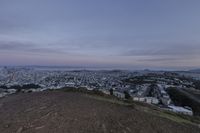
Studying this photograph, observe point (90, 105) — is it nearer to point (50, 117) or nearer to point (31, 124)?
point (50, 117)

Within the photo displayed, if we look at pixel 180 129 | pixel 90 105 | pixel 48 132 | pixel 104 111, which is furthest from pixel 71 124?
pixel 180 129

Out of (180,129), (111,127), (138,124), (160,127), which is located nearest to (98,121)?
(111,127)

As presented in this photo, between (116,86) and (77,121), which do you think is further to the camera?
(116,86)

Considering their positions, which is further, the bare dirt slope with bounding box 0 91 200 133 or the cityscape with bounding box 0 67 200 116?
the cityscape with bounding box 0 67 200 116

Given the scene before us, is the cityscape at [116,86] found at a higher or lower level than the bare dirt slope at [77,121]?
lower

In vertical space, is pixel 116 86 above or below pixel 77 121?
below

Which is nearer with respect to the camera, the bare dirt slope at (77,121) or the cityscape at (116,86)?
the bare dirt slope at (77,121)

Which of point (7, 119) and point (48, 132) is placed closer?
point (48, 132)

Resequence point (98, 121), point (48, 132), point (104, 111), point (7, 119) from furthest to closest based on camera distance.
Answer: point (104, 111), point (7, 119), point (98, 121), point (48, 132)

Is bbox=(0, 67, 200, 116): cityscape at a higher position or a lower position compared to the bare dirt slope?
lower

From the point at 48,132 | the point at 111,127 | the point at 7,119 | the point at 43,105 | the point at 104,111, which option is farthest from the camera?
the point at 43,105
